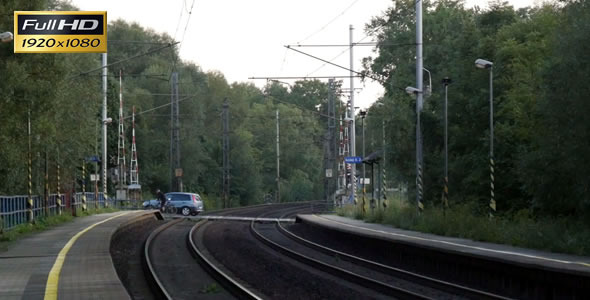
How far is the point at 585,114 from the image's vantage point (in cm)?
2416

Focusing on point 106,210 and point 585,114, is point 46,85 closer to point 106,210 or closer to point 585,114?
point 585,114

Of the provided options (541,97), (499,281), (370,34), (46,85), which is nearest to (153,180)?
(370,34)

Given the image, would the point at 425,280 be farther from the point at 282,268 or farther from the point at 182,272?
the point at 182,272

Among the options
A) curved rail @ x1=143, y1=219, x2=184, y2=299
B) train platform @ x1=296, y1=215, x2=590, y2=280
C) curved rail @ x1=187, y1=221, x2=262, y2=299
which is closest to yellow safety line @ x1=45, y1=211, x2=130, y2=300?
curved rail @ x1=143, y1=219, x2=184, y2=299

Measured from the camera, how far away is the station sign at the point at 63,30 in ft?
93.1

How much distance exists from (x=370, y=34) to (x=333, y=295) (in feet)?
175

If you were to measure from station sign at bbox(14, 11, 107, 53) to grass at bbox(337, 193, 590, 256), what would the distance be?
13.4 metres

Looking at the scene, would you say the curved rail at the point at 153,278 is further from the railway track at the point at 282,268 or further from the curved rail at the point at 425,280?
the curved rail at the point at 425,280

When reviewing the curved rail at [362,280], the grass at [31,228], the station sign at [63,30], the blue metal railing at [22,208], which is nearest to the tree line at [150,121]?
the station sign at [63,30]

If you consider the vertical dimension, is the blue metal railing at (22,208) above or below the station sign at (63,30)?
below

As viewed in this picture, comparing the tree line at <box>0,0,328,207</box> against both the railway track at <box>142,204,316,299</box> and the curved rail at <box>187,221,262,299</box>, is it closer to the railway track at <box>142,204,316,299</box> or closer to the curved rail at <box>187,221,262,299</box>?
the railway track at <box>142,204,316,299</box>

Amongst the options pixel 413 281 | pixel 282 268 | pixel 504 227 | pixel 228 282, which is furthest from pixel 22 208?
pixel 413 281

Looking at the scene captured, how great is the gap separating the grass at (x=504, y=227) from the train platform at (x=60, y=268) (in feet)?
37.5

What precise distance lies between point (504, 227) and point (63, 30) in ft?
50.9
